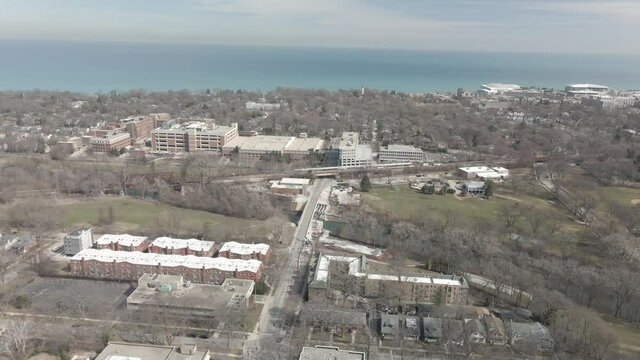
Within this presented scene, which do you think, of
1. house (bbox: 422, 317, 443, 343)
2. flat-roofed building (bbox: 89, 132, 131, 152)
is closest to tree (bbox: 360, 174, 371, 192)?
house (bbox: 422, 317, 443, 343)

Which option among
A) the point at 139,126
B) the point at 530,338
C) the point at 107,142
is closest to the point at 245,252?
the point at 530,338

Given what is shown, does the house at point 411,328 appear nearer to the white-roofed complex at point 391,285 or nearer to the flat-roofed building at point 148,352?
the white-roofed complex at point 391,285

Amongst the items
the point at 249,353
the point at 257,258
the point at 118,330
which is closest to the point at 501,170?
the point at 257,258

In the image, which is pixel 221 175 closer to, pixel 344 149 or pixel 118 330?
pixel 344 149

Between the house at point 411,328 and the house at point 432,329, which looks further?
the house at point 411,328

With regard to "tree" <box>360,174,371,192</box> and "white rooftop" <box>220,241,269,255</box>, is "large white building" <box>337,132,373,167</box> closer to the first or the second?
"tree" <box>360,174,371,192</box>

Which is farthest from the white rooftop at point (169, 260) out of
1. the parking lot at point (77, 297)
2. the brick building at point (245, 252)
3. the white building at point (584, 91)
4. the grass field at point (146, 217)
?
the white building at point (584, 91)
